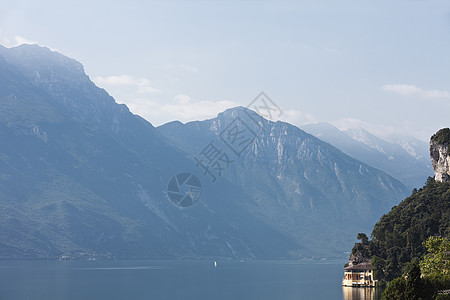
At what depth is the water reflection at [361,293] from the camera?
114 meters

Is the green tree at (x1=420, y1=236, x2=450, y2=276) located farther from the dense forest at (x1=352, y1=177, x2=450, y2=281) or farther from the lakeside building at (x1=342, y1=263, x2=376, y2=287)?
the lakeside building at (x1=342, y1=263, x2=376, y2=287)

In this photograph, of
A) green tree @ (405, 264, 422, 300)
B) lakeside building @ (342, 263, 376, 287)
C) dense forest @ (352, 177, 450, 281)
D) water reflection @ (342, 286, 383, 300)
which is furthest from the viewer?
lakeside building @ (342, 263, 376, 287)

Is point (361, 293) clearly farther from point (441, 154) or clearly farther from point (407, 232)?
point (441, 154)

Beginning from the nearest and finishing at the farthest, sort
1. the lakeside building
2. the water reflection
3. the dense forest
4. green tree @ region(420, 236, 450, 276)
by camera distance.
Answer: green tree @ region(420, 236, 450, 276) → the water reflection → the dense forest → the lakeside building

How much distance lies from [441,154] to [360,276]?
3780cm

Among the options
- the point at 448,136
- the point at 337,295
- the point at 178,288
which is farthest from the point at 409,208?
the point at 178,288

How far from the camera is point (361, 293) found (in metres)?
123

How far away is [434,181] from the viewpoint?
161 metres

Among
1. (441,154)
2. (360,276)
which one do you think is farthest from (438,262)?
(441,154)

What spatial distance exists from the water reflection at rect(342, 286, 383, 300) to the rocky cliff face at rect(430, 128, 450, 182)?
1461 inches

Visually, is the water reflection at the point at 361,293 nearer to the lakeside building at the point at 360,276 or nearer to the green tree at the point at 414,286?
the lakeside building at the point at 360,276

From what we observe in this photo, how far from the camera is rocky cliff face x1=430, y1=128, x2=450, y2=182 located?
154750 millimetres

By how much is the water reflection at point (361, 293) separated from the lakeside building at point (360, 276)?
1.84m

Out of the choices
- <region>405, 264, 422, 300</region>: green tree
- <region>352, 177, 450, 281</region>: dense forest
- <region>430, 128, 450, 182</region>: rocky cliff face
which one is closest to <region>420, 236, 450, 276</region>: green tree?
<region>405, 264, 422, 300</region>: green tree
